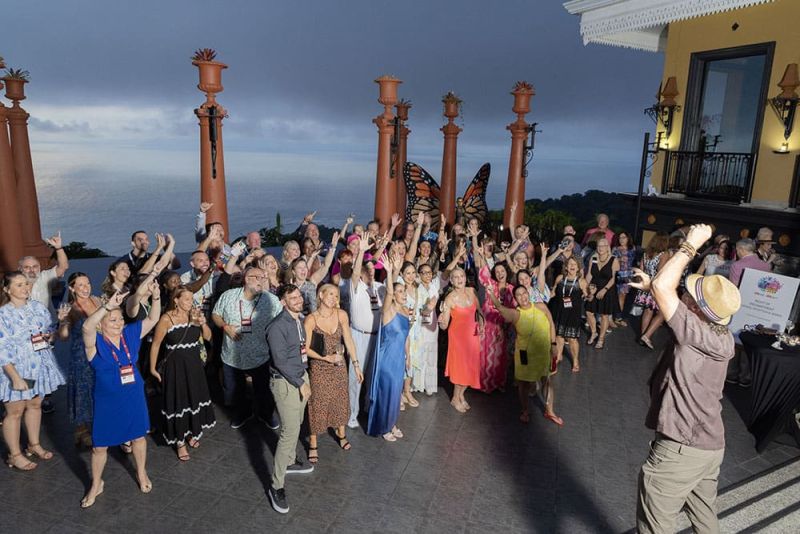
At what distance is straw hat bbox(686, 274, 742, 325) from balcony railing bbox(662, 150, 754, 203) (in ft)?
28.8

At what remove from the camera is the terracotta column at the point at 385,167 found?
905cm

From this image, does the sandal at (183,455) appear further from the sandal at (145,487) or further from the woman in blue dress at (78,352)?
the woman in blue dress at (78,352)

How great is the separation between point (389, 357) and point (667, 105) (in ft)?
32.1

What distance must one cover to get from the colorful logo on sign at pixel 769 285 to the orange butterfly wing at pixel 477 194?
5.43 metres

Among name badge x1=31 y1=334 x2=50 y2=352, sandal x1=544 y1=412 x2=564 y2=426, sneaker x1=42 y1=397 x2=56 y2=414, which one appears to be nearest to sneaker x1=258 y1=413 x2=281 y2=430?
name badge x1=31 y1=334 x2=50 y2=352

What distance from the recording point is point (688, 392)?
283 centimetres

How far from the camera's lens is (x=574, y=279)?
6.49 metres

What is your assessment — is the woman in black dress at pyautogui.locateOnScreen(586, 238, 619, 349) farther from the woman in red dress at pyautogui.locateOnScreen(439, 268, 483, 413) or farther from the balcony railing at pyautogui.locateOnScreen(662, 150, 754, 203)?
the balcony railing at pyautogui.locateOnScreen(662, 150, 754, 203)

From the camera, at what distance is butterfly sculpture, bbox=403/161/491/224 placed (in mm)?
10719

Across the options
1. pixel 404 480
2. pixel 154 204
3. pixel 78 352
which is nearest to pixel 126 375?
pixel 78 352

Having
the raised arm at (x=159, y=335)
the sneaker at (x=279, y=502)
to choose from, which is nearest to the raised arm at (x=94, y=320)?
the raised arm at (x=159, y=335)

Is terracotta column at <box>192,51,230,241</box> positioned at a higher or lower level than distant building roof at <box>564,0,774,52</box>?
lower

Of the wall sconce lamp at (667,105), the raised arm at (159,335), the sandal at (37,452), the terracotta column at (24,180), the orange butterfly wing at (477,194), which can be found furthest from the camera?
the wall sconce lamp at (667,105)

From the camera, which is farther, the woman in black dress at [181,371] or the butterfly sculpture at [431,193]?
the butterfly sculpture at [431,193]
